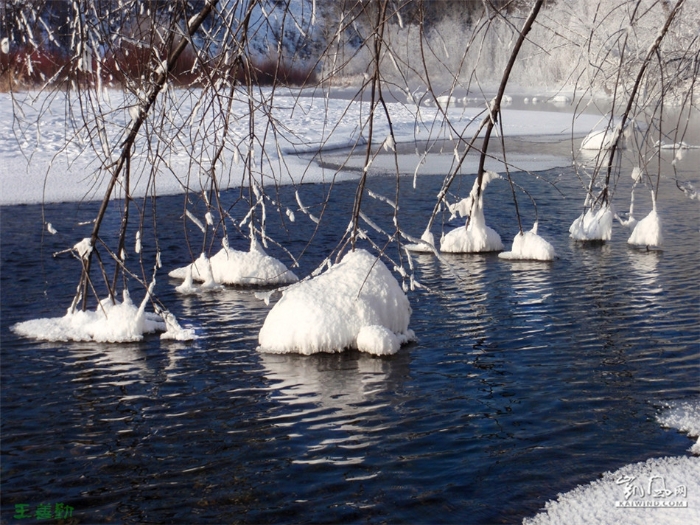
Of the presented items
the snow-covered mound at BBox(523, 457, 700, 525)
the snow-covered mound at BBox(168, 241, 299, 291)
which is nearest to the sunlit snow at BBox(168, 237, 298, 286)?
the snow-covered mound at BBox(168, 241, 299, 291)

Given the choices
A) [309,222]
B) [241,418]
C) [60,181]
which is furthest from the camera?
[60,181]

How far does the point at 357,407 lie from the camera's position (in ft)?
18.4


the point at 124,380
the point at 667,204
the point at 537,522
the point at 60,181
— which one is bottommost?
the point at 537,522

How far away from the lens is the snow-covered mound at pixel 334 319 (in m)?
6.74

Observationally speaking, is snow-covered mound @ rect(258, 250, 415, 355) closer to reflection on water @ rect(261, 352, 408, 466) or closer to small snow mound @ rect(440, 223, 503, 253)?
reflection on water @ rect(261, 352, 408, 466)

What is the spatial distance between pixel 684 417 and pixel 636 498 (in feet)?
4.16

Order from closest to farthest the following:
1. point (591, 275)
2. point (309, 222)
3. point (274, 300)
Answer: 1. point (274, 300)
2. point (591, 275)
3. point (309, 222)

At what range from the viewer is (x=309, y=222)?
11875 mm

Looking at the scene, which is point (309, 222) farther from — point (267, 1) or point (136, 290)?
point (267, 1)

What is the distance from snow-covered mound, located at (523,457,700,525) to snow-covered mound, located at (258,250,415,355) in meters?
2.50

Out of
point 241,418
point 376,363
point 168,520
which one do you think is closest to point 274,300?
point 376,363

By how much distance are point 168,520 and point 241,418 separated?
1280mm

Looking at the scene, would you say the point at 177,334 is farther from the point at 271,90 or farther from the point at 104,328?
the point at 271,90

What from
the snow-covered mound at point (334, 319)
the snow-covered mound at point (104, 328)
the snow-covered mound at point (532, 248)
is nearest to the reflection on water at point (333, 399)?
the snow-covered mound at point (334, 319)
